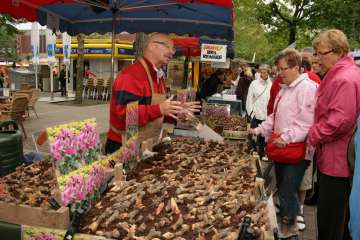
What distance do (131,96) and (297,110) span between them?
1633 millimetres

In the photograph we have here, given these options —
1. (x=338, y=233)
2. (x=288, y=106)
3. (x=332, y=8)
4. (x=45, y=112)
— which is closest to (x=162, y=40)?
(x=288, y=106)

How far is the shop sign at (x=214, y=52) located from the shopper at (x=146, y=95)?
26.2ft

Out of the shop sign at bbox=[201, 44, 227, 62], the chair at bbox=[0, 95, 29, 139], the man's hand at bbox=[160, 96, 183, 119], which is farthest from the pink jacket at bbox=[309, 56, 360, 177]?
the shop sign at bbox=[201, 44, 227, 62]

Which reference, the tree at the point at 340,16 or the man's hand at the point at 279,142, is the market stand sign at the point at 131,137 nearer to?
the man's hand at the point at 279,142

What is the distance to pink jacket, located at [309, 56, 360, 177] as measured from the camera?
3016 millimetres

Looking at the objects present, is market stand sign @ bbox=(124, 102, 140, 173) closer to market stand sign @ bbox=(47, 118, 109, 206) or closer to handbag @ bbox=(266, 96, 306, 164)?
market stand sign @ bbox=(47, 118, 109, 206)

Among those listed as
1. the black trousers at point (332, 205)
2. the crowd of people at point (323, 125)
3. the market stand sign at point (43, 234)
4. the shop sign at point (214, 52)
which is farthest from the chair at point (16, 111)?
the black trousers at point (332, 205)

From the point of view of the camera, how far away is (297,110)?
371 centimetres

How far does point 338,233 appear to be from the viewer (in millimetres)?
3252

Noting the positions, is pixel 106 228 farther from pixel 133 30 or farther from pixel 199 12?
pixel 133 30

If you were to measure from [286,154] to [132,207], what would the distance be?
76.8 inches

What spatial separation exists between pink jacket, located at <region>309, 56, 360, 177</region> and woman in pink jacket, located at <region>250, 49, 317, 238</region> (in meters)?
0.37

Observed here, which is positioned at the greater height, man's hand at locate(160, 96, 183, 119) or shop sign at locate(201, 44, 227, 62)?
shop sign at locate(201, 44, 227, 62)

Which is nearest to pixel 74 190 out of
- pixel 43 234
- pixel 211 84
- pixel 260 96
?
pixel 43 234
